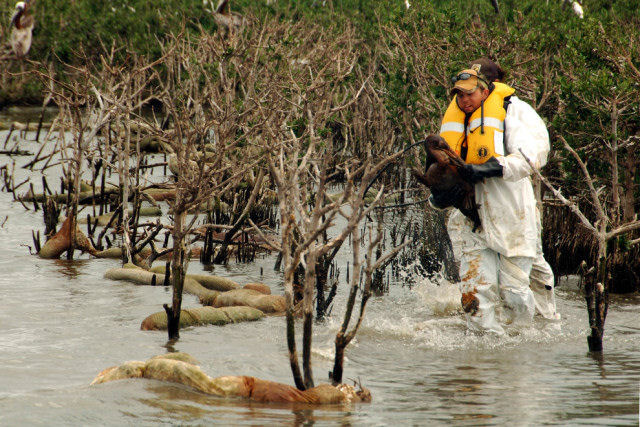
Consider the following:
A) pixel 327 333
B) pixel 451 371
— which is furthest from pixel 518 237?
pixel 327 333

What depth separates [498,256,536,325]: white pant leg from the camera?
7312 mm

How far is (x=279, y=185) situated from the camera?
5.46 m

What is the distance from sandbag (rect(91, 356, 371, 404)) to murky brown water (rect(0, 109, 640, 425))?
0.07 m

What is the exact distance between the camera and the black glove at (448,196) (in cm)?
732

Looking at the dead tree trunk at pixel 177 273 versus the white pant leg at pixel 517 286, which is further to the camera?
the white pant leg at pixel 517 286

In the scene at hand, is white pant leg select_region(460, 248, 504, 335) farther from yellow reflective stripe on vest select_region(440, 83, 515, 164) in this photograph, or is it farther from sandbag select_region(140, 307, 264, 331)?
sandbag select_region(140, 307, 264, 331)

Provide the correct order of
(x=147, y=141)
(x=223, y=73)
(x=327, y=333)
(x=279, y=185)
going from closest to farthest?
(x=279, y=185), (x=327, y=333), (x=223, y=73), (x=147, y=141)

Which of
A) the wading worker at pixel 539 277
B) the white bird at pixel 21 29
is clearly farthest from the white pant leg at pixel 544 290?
the white bird at pixel 21 29

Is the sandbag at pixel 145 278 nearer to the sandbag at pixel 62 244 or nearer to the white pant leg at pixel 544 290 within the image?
the sandbag at pixel 62 244

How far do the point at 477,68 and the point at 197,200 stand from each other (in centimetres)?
235

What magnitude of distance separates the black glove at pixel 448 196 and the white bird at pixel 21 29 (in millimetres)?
12065

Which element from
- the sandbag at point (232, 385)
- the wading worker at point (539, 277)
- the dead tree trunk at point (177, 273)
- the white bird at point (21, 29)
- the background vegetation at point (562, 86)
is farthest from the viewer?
the white bird at point (21, 29)

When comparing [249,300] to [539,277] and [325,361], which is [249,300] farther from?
[539,277]

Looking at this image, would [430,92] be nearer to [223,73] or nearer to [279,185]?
[223,73]
